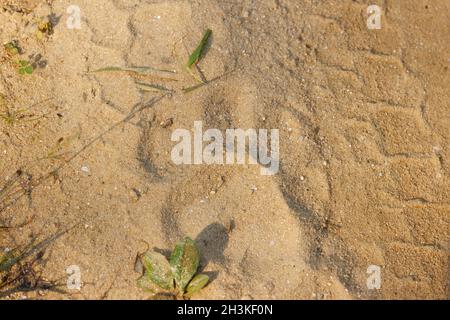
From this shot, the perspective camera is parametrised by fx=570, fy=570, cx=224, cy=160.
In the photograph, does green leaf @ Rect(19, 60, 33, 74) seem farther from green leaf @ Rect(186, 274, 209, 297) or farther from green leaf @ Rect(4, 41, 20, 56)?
green leaf @ Rect(186, 274, 209, 297)

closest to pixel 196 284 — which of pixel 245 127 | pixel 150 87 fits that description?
pixel 245 127

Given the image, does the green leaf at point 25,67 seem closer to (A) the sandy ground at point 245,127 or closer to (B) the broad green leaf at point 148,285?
(A) the sandy ground at point 245,127

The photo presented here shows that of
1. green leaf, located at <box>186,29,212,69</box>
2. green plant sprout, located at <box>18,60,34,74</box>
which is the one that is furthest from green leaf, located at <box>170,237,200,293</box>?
green plant sprout, located at <box>18,60,34,74</box>

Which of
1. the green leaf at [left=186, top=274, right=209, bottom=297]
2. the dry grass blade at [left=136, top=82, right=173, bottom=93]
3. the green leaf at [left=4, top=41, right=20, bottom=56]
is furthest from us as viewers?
the green leaf at [left=4, top=41, right=20, bottom=56]

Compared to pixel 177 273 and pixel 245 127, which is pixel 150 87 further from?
pixel 177 273

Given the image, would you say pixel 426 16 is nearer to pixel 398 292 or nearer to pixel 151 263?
pixel 398 292

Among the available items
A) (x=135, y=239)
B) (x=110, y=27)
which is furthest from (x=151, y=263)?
(x=110, y=27)
